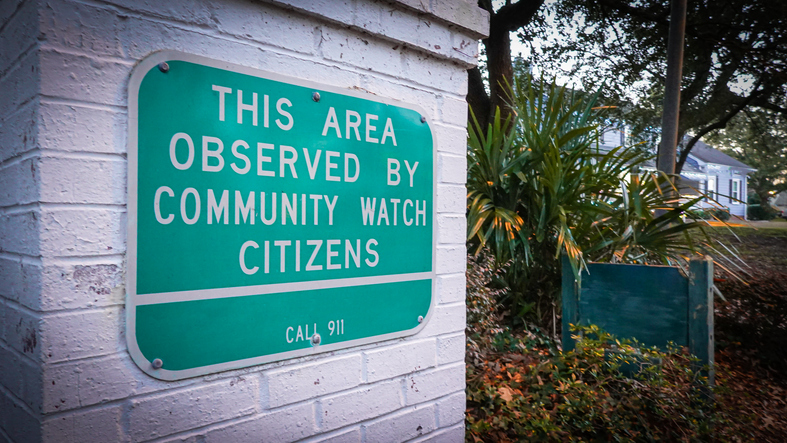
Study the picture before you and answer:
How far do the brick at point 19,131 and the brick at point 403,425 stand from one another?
115cm

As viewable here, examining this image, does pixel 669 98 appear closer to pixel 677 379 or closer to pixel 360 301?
pixel 677 379

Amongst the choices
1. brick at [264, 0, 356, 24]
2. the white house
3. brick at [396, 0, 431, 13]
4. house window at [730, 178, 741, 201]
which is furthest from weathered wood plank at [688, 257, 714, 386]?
house window at [730, 178, 741, 201]

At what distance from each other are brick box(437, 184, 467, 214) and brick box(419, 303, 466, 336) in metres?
0.34

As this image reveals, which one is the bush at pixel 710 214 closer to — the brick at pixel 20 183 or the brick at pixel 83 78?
the brick at pixel 83 78

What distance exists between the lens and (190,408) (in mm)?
1123

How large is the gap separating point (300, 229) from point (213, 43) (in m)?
0.52

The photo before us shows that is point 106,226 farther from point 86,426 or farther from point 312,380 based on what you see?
point 312,380

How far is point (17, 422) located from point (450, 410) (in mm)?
1247

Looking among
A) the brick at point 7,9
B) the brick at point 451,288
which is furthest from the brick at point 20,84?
the brick at point 451,288

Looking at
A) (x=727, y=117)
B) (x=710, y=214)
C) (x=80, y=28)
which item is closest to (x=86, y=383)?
(x=80, y=28)

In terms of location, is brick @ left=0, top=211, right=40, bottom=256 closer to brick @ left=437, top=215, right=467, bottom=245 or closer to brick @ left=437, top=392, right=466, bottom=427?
brick @ left=437, top=215, right=467, bottom=245

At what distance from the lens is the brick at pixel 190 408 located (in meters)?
1.06

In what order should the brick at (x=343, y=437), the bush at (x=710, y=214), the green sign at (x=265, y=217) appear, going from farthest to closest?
the bush at (x=710, y=214)
the brick at (x=343, y=437)
the green sign at (x=265, y=217)

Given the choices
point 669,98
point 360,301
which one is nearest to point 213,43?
point 360,301
